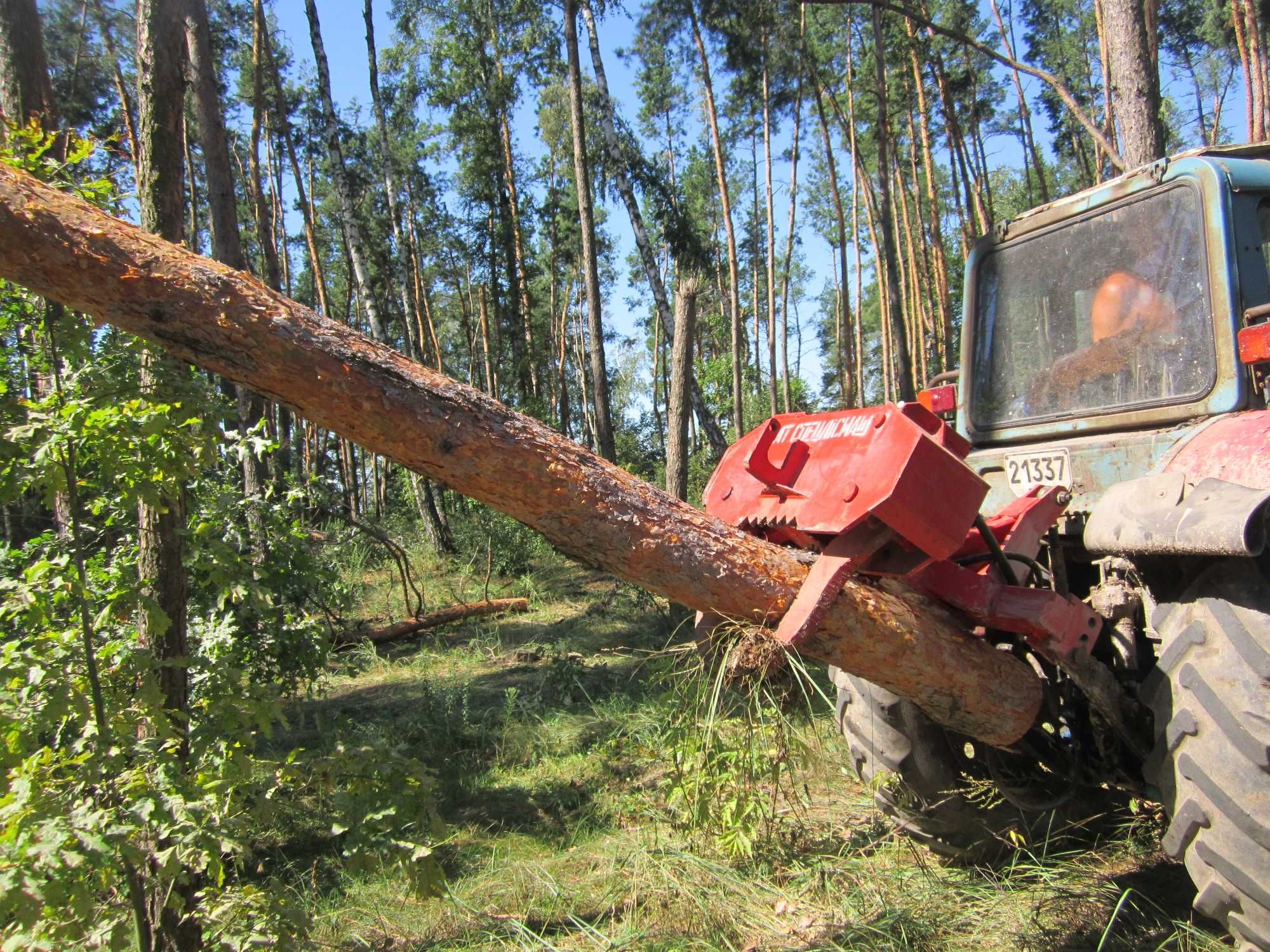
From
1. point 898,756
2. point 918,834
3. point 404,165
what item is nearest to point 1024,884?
point 918,834

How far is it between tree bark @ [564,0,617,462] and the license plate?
877 centimetres

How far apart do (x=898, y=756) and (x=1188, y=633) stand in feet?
3.40

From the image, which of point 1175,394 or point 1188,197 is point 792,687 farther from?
point 1188,197

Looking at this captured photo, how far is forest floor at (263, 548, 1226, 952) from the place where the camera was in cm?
279

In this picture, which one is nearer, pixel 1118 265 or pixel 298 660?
pixel 1118 265

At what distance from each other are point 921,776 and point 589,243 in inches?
425

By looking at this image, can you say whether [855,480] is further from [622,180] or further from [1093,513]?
[622,180]

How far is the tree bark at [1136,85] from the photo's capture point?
7.44 meters

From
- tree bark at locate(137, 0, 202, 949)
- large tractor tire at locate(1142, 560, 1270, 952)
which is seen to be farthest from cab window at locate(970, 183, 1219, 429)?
tree bark at locate(137, 0, 202, 949)

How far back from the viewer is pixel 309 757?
290 cm

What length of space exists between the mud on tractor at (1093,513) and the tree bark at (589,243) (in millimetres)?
8714

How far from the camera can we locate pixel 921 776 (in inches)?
116

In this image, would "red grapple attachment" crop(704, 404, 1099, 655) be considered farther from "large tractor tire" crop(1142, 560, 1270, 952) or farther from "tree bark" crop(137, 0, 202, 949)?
"tree bark" crop(137, 0, 202, 949)

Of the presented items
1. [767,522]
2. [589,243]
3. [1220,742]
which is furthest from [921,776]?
[589,243]
